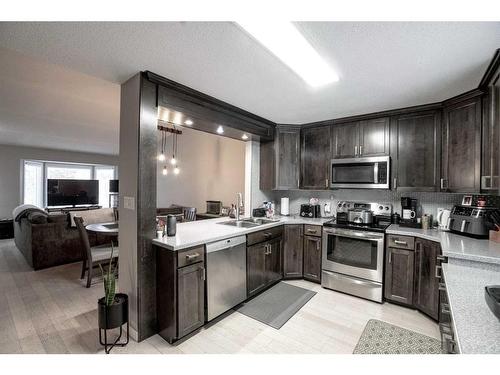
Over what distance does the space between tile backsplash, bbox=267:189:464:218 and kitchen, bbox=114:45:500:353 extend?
0.6 inches

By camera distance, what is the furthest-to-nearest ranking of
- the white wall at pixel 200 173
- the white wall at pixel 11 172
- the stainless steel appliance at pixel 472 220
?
1. the white wall at pixel 11 172
2. the white wall at pixel 200 173
3. the stainless steel appliance at pixel 472 220

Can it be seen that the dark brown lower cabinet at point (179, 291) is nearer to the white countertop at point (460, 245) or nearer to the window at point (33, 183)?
the white countertop at point (460, 245)

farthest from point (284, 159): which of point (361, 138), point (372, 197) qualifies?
point (372, 197)

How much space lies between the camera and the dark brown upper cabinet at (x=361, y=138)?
291 cm

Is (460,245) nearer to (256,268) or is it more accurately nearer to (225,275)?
(256,268)

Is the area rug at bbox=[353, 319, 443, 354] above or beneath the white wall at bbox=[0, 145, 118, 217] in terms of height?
beneath

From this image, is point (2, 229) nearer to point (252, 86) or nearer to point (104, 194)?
point (104, 194)

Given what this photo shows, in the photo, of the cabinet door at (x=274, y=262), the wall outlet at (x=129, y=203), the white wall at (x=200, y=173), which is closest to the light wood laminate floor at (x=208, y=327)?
the cabinet door at (x=274, y=262)

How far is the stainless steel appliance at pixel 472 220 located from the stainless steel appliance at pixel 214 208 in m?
4.35

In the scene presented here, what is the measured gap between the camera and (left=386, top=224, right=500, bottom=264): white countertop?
1.59 m

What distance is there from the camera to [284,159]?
3553 mm

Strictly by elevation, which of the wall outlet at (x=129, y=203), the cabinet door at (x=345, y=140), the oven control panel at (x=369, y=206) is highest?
the cabinet door at (x=345, y=140)

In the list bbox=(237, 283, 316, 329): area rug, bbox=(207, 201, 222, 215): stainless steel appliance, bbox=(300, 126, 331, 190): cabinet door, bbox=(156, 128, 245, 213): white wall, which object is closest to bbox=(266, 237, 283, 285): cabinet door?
bbox=(237, 283, 316, 329): area rug

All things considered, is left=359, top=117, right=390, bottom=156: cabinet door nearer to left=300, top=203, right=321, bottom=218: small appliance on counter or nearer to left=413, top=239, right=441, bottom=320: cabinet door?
left=300, top=203, right=321, bottom=218: small appliance on counter
